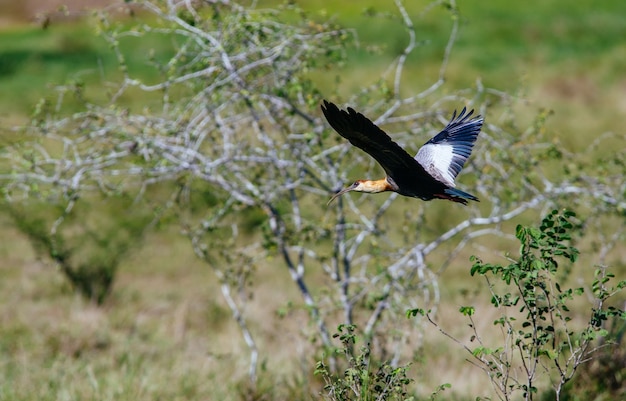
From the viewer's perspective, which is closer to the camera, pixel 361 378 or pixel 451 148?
pixel 361 378

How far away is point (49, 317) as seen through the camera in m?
10.3

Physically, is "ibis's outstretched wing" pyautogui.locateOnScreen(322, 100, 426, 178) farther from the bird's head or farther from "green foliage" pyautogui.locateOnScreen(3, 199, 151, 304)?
"green foliage" pyautogui.locateOnScreen(3, 199, 151, 304)

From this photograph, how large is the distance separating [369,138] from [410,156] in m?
0.24

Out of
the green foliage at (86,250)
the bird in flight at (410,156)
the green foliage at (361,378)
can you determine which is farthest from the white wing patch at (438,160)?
the green foliage at (86,250)

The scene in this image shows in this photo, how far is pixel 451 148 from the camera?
5.86 m

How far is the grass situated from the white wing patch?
168cm

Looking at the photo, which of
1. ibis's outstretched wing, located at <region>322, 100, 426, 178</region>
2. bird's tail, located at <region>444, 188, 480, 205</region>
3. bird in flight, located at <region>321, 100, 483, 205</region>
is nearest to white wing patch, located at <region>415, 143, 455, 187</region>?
bird in flight, located at <region>321, 100, 483, 205</region>

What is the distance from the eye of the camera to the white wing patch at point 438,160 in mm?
5570

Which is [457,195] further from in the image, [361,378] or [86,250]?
[86,250]

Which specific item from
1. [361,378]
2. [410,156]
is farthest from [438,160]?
[361,378]

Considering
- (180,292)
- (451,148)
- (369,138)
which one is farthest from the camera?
(180,292)

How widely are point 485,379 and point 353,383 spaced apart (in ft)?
12.1

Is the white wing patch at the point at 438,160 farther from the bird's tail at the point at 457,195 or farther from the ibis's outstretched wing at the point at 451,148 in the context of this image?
the bird's tail at the point at 457,195

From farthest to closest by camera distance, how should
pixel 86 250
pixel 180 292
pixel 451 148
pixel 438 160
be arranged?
pixel 180 292
pixel 86 250
pixel 451 148
pixel 438 160
